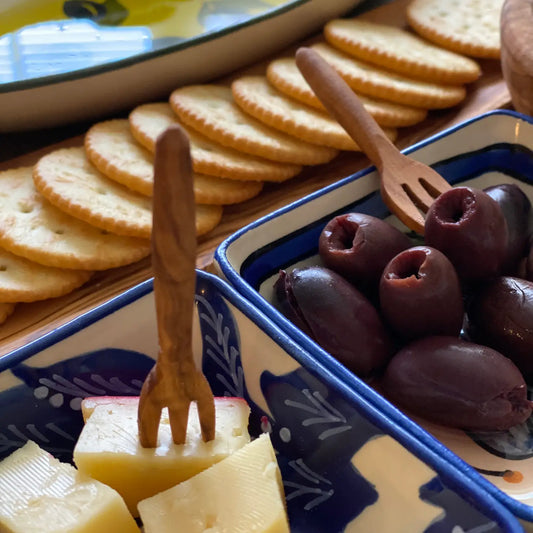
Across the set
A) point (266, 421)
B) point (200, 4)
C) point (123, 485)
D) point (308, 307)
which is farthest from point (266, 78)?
point (123, 485)

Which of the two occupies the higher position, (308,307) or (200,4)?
(200,4)

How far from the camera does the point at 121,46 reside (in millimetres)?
1289

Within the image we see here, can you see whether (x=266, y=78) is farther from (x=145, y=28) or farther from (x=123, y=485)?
(x=123, y=485)

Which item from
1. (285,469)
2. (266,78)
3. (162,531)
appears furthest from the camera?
(266,78)

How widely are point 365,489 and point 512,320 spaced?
0.26 meters

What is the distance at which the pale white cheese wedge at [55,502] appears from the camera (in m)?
0.52

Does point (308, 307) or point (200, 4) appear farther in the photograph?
point (200, 4)

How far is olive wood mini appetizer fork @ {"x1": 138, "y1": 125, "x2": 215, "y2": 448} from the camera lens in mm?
398

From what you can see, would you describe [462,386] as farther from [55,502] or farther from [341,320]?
[55,502]

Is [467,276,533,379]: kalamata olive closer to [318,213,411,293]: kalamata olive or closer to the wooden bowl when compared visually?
[318,213,411,293]: kalamata olive

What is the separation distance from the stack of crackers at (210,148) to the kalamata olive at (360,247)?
10.9 inches

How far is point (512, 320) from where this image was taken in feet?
2.38

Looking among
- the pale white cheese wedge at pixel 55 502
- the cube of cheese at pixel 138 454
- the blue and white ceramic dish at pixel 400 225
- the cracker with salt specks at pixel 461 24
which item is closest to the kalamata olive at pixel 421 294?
the blue and white ceramic dish at pixel 400 225

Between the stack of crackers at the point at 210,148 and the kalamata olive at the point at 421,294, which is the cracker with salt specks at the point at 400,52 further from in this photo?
the kalamata olive at the point at 421,294
